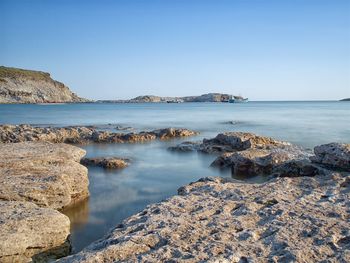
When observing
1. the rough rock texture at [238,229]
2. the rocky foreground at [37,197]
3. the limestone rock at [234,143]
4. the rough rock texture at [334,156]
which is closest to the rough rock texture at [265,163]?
the rough rock texture at [334,156]

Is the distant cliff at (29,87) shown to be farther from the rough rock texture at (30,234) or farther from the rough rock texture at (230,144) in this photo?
the rough rock texture at (30,234)

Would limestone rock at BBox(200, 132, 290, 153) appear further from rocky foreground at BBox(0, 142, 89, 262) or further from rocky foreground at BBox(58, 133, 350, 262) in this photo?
rocky foreground at BBox(58, 133, 350, 262)

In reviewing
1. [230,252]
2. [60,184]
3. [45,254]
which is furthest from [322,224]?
[60,184]

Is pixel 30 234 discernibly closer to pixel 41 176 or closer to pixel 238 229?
pixel 41 176

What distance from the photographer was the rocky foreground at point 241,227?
5.48 metres

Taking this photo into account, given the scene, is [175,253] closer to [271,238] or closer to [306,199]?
[271,238]

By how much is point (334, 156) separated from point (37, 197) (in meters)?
8.64

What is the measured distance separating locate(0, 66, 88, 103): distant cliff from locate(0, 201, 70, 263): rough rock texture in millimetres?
129327

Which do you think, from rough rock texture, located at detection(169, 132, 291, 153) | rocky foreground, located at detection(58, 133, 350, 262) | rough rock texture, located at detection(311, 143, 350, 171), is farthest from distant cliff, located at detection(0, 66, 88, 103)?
rocky foreground, located at detection(58, 133, 350, 262)

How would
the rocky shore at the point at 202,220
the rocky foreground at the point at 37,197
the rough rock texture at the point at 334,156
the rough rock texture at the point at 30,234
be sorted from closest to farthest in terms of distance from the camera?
1. the rocky shore at the point at 202,220
2. the rough rock texture at the point at 30,234
3. the rocky foreground at the point at 37,197
4. the rough rock texture at the point at 334,156

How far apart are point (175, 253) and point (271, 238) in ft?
5.29

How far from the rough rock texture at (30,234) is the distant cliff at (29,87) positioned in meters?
129

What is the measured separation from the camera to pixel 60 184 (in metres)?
10.4

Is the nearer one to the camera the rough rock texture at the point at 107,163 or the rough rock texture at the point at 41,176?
the rough rock texture at the point at 41,176
